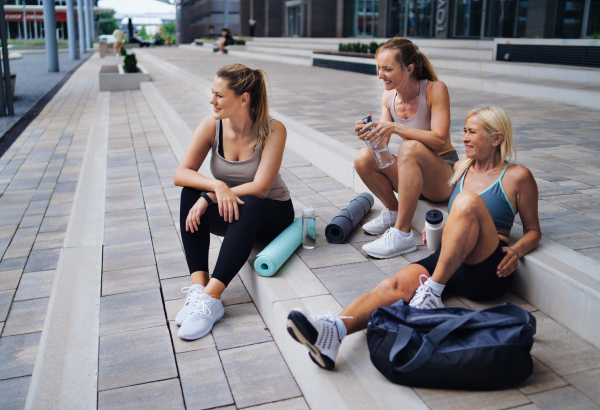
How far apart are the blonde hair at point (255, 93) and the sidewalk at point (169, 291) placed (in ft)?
2.66

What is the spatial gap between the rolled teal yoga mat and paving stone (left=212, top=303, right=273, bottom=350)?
24cm

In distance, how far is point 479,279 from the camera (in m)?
2.51

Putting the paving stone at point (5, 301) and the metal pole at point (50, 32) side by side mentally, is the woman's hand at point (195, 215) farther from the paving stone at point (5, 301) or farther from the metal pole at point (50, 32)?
the metal pole at point (50, 32)

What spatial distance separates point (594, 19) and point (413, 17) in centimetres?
947

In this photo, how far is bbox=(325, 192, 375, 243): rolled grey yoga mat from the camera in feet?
11.5

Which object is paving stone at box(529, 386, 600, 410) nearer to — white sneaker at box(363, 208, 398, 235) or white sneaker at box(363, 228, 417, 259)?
white sneaker at box(363, 228, 417, 259)

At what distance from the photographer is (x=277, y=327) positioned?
8.71 feet

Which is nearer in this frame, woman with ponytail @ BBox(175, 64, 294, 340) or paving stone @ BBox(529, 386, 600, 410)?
paving stone @ BBox(529, 386, 600, 410)

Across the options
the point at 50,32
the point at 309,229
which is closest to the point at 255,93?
the point at 309,229

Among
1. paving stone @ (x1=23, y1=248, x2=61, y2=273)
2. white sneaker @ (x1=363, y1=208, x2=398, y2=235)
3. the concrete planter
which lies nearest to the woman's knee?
white sneaker @ (x1=363, y1=208, x2=398, y2=235)

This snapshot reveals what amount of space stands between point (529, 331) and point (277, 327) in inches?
47.7

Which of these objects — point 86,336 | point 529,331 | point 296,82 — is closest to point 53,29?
point 296,82

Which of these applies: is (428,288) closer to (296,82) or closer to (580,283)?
(580,283)

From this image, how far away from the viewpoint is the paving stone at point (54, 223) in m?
4.77
